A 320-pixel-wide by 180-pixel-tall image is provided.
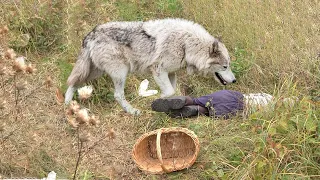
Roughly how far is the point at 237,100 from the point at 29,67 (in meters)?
2.62

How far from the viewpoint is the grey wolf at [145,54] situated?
5.54 m

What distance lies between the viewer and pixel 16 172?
3824 mm

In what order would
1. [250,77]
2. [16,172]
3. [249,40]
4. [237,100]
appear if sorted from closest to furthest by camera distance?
[16,172], [237,100], [250,77], [249,40]

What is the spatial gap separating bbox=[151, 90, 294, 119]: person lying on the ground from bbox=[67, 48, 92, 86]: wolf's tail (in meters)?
1.06

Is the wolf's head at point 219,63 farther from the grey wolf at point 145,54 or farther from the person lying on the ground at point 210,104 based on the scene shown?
the person lying on the ground at point 210,104

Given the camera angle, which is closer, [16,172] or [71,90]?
[16,172]

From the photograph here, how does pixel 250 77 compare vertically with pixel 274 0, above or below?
below

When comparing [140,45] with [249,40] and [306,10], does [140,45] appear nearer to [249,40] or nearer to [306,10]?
[249,40]

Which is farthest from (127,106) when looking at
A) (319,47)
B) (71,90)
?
(319,47)

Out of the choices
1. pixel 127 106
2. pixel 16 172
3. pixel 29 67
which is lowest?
pixel 127 106

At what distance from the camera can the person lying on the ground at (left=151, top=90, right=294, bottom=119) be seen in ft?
16.3

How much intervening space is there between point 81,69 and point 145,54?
2.52ft

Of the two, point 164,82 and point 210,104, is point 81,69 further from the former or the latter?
point 210,104

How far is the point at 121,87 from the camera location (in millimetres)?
5652
